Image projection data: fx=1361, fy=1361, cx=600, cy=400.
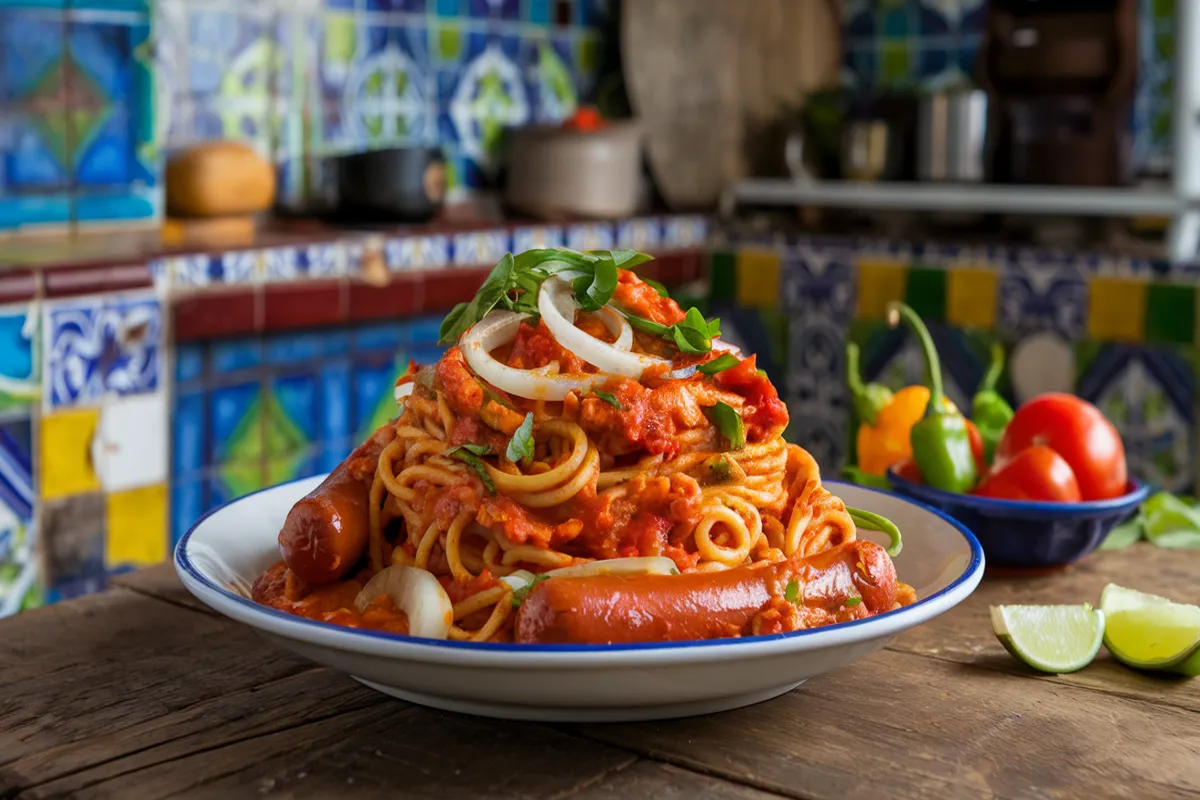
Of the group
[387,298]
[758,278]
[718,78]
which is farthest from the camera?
[718,78]

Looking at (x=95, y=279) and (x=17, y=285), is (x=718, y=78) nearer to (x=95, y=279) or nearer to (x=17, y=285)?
(x=95, y=279)

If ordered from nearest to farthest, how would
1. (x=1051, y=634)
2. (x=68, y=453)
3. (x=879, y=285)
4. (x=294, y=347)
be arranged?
(x=1051, y=634), (x=68, y=453), (x=294, y=347), (x=879, y=285)

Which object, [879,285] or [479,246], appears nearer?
[479,246]

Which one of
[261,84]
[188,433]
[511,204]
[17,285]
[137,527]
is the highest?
[261,84]

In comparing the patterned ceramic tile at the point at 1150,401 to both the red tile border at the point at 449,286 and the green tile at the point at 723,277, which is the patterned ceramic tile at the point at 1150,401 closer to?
the green tile at the point at 723,277

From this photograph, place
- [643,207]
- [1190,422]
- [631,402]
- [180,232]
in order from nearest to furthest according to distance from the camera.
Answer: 1. [631,402]
2. [180,232]
3. [1190,422]
4. [643,207]

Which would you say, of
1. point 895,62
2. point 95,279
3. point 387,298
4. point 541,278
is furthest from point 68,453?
point 895,62

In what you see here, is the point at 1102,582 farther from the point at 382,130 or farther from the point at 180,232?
the point at 382,130

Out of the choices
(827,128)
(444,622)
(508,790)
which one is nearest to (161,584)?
(444,622)
